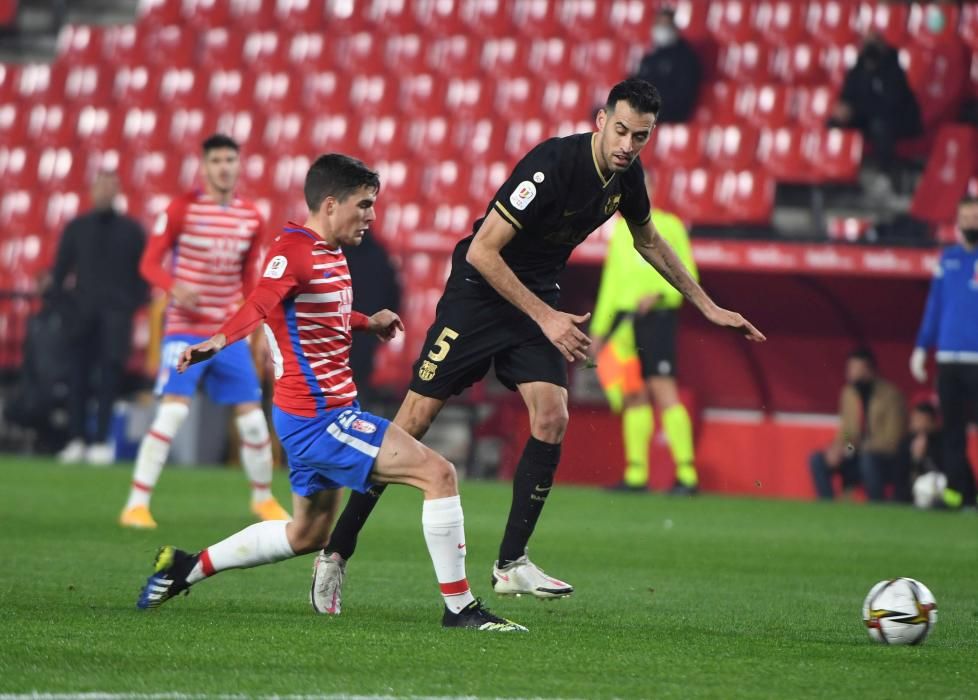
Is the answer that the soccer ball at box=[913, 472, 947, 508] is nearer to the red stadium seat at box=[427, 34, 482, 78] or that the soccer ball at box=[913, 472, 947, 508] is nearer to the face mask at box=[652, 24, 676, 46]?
the face mask at box=[652, 24, 676, 46]

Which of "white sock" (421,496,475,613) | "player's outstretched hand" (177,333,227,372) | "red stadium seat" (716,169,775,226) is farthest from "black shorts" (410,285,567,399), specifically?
A: "red stadium seat" (716,169,775,226)

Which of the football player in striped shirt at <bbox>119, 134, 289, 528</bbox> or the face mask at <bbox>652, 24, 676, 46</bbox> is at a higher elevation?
the face mask at <bbox>652, 24, 676, 46</bbox>

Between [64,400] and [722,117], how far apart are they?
6.64 m

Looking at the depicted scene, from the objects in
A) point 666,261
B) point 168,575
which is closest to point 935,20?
point 666,261

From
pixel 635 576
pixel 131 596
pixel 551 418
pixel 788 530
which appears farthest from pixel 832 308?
pixel 131 596

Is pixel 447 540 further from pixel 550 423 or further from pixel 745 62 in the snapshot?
pixel 745 62

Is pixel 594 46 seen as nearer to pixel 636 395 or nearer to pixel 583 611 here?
pixel 636 395

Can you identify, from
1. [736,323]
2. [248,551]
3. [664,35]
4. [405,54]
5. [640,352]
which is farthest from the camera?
[405,54]

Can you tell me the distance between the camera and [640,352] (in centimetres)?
1290

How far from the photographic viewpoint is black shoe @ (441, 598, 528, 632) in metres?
5.45

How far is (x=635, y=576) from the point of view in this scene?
25.2 feet

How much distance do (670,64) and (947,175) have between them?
9.20 ft

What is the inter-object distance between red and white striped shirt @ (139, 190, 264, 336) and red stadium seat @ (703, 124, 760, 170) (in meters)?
7.22

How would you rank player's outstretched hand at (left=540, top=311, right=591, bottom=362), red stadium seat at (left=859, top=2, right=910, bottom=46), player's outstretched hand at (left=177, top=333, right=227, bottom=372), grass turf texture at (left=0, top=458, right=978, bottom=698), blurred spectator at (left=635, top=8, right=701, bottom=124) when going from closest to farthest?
1. grass turf texture at (left=0, top=458, right=978, bottom=698)
2. player's outstretched hand at (left=177, top=333, right=227, bottom=372)
3. player's outstretched hand at (left=540, top=311, right=591, bottom=362)
4. blurred spectator at (left=635, top=8, right=701, bottom=124)
5. red stadium seat at (left=859, top=2, right=910, bottom=46)
